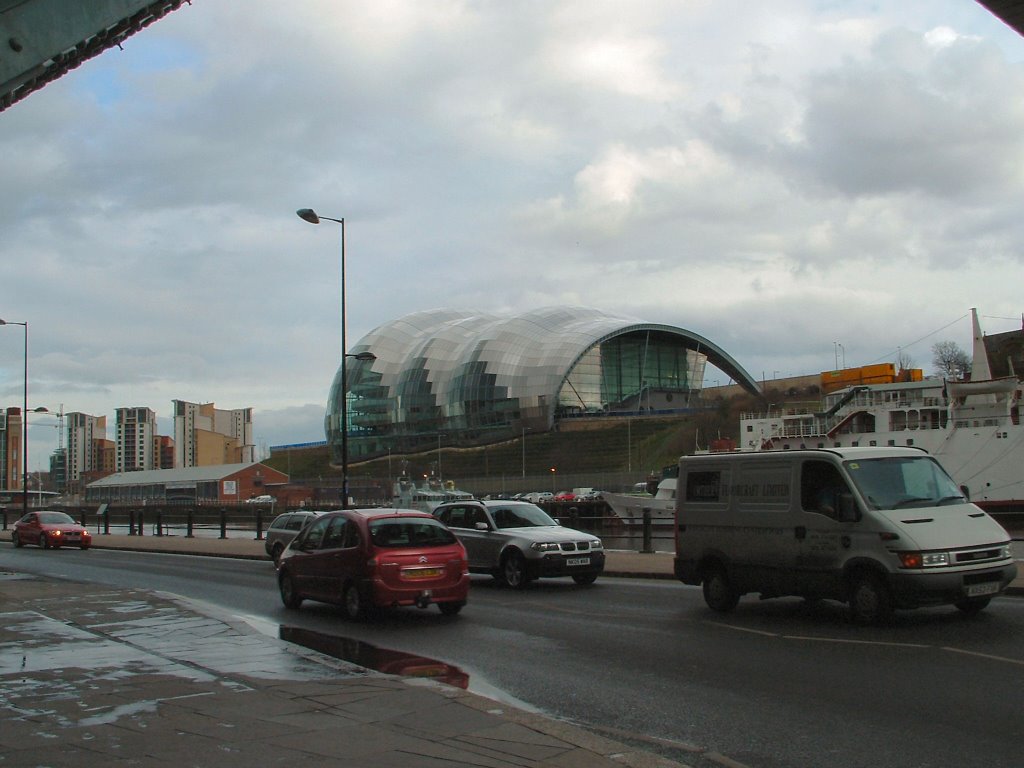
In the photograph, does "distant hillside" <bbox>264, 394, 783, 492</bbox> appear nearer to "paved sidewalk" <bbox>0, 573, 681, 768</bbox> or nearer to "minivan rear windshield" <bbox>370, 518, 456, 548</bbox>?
"minivan rear windshield" <bbox>370, 518, 456, 548</bbox>

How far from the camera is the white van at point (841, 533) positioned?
10898mm

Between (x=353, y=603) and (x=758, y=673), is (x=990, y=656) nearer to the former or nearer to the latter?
(x=758, y=673)

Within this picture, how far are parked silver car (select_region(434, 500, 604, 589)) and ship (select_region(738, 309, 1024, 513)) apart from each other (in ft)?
81.7

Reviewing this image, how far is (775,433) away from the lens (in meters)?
55.6

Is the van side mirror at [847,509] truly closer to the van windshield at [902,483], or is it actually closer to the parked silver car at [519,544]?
the van windshield at [902,483]

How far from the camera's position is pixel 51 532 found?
120 ft

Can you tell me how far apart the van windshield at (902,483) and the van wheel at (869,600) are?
867 mm

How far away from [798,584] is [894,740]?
225 inches

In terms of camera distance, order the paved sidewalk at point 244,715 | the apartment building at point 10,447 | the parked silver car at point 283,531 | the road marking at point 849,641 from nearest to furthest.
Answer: the paved sidewalk at point 244,715
the road marking at point 849,641
the parked silver car at point 283,531
the apartment building at point 10,447

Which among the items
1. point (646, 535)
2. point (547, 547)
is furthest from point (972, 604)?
A: point (646, 535)

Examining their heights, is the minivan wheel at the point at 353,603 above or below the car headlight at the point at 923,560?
below

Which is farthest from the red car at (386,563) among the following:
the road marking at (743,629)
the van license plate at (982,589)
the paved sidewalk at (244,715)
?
the van license plate at (982,589)

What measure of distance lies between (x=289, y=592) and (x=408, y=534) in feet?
9.41

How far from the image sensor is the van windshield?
38.0 ft
